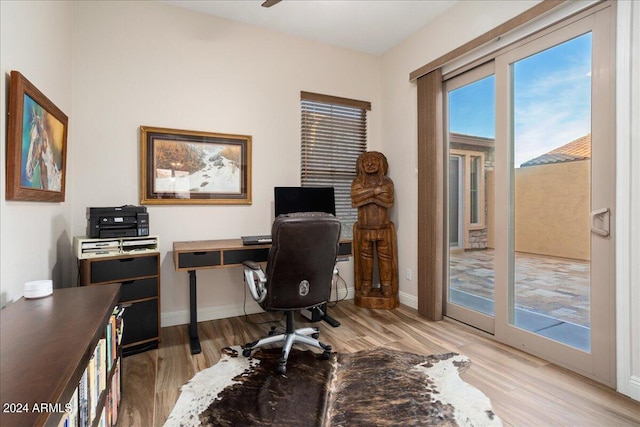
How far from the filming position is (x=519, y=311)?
95.9 inches

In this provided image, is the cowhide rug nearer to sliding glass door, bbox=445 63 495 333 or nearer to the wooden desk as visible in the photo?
the wooden desk

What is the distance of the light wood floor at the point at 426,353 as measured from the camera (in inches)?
65.0

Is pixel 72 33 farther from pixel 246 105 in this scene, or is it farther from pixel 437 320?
pixel 437 320

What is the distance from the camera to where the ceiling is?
283cm

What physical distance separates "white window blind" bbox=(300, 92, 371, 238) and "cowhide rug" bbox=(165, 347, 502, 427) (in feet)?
6.01

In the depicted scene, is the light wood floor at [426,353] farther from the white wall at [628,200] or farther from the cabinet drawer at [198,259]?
the cabinet drawer at [198,259]

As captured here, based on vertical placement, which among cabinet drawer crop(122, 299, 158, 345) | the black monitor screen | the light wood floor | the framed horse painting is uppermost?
the framed horse painting

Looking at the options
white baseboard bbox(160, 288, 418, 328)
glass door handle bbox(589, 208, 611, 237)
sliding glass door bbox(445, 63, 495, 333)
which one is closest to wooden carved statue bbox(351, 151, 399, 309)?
white baseboard bbox(160, 288, 418, 328)

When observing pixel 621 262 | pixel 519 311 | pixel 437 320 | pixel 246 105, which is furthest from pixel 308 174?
pixel 621 262

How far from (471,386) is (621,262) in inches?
45.7

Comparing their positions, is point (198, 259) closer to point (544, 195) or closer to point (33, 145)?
point (33, 145)

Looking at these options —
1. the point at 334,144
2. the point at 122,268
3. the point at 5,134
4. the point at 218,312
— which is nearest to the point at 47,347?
the point at 5,134

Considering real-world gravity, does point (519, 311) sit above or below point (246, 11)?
below

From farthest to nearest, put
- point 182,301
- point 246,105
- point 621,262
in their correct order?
point 246,105
point 182,301
point 621,262
